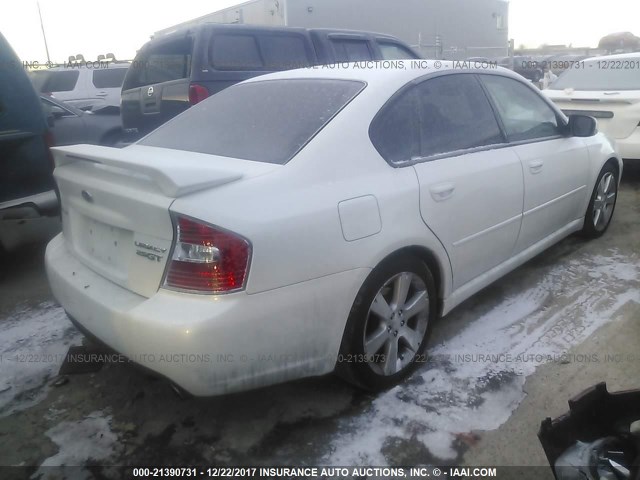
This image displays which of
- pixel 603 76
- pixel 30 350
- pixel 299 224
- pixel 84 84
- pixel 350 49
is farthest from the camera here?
pixel 84 84

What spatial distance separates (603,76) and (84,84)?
29.4ft

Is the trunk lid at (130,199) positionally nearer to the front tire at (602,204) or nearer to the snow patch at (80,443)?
the snow patch at (80,443)

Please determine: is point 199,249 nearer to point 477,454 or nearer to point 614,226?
point 477,454

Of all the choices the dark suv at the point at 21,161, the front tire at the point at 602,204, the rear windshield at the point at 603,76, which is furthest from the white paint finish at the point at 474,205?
the rear windshield at the point at 603,76

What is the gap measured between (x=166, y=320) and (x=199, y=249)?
0.28m

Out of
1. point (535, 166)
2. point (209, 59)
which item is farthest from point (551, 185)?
point (209, 59)

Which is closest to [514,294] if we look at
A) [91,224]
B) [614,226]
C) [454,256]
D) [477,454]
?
[454,256]

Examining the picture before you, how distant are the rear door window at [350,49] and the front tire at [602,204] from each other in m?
3.76

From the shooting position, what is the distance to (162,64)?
6324mm

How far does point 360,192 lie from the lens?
2.26 metres

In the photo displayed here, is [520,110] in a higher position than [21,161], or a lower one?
higher

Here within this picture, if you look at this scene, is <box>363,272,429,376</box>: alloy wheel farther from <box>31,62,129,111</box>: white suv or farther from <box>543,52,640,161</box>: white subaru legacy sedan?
Result: <box>31,62,129,111</box>: white suv

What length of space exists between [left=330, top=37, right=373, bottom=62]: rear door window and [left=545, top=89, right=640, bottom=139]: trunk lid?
2566mm

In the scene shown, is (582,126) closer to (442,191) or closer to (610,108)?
(442,191)
